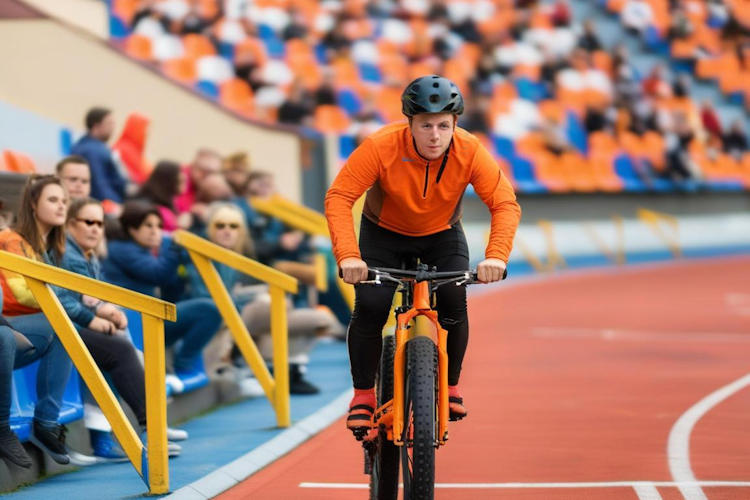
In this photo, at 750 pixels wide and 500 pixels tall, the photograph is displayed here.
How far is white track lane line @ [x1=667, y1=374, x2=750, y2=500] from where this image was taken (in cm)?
741

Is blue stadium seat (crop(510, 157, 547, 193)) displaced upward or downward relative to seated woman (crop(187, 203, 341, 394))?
upward

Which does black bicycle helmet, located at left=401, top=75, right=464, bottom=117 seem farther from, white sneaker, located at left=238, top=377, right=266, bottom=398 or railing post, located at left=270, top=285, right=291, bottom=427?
white sneaker, located at left=238, top=377, right=266, bottom=398

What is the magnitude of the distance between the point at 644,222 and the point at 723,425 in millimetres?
21104

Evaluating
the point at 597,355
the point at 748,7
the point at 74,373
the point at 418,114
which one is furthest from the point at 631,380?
the point at 748,7

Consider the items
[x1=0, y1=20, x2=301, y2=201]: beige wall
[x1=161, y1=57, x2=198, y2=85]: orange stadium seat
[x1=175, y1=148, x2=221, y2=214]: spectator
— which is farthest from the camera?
[x1=161, y1=57, x2=198, y2=85]: orange stadium seat

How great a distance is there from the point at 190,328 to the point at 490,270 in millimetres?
4337

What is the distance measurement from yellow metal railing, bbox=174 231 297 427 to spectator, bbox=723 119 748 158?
26201 mm

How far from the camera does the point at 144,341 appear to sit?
7043 mm

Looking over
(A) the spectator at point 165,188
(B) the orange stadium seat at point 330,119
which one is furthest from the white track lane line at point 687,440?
(B) the orange stadium seat at point 330,119

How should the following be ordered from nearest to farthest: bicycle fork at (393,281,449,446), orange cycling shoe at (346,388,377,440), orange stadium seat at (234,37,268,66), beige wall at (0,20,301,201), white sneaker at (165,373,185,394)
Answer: bicycle fork at (393,281,449,446) < orange cycling shoe at (346,388,377,440) < white sneaker at (165,373,185,394) < beige wall at (0,20,301,201) < orange stadium seat at (234,37,268,66)

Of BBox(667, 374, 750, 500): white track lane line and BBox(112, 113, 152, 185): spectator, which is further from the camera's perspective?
BBox(112, 113, 152, 185): spectator

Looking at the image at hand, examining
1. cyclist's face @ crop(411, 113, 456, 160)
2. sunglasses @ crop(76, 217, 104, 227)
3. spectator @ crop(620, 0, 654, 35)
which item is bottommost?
sunglasses @ crop(76, 217, 104, 227)

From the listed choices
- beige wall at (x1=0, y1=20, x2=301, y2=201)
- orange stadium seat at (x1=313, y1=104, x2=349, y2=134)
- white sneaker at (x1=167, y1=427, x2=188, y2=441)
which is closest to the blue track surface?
white sneaker at (x1=167, y1=427, x2=188, y2=441)

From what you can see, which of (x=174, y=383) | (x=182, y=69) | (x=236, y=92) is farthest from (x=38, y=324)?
(x=182, y=69)
